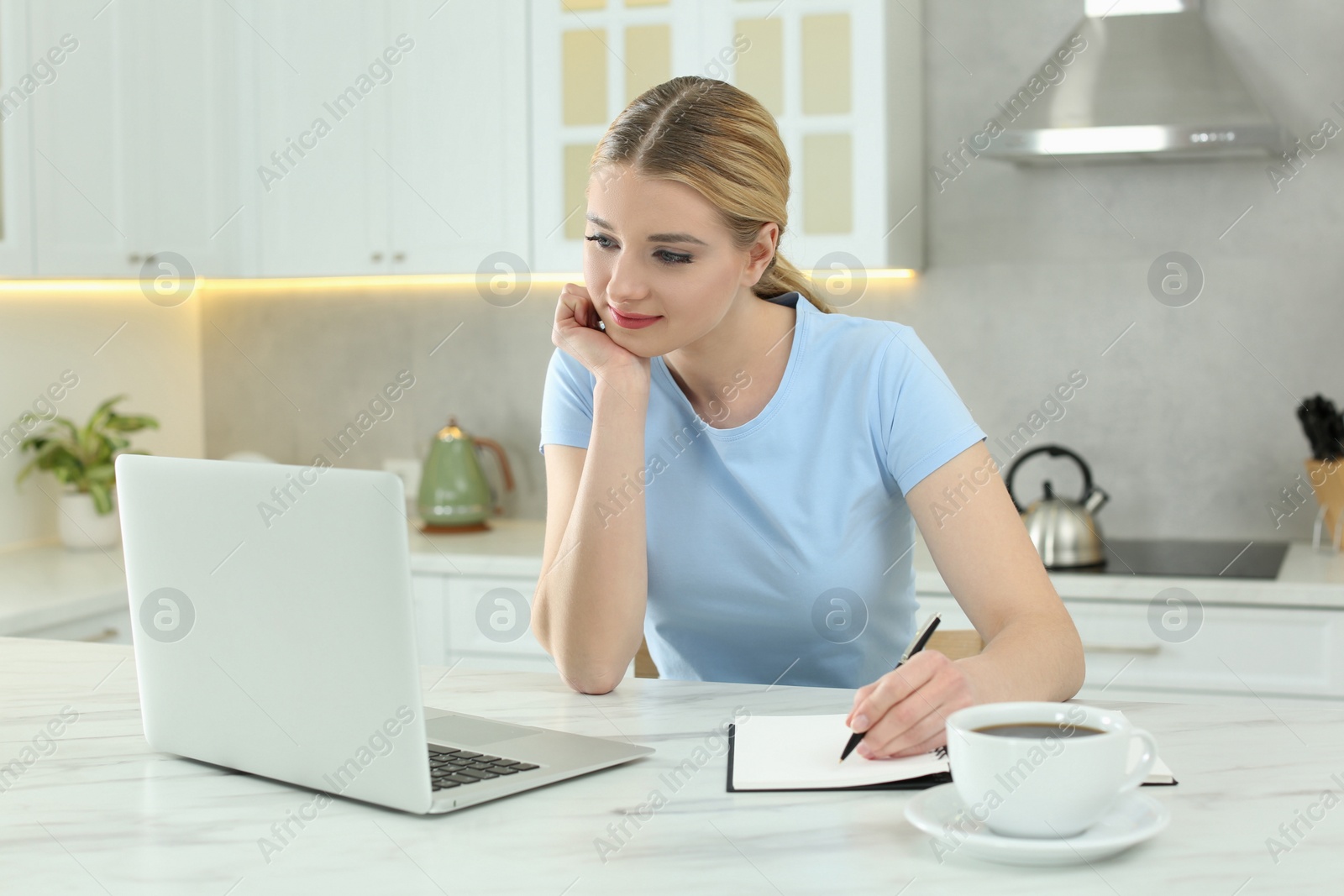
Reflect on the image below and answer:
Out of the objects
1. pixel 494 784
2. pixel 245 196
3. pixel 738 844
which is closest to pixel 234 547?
pixel 494 784

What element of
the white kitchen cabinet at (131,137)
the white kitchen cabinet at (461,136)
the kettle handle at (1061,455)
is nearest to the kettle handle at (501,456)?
the white kitchen cabinet at (461,136)

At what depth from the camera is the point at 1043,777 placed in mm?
745

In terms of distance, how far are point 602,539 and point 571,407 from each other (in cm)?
22

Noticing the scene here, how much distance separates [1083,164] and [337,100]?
161 centimetres

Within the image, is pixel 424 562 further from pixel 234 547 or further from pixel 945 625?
pixel 234 547

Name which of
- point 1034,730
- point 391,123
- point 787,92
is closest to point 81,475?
point 391,123

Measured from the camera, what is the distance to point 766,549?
56.3 inches

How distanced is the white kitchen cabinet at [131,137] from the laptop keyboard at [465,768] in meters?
1.97

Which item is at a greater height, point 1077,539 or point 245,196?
point 245,196

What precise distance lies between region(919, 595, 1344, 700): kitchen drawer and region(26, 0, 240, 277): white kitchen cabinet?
79.5 inches

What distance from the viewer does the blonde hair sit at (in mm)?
1310

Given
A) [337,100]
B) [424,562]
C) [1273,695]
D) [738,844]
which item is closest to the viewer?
[738,844]

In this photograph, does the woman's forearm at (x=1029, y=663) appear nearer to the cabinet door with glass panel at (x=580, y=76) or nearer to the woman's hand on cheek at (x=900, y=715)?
the woman's hand on cheek at (x=900, y=715)

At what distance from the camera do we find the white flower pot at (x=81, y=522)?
2836mm
